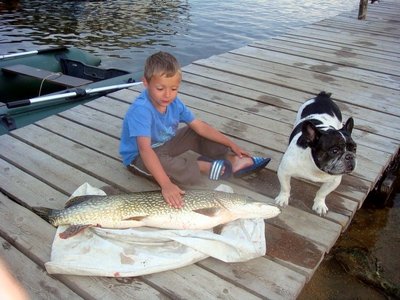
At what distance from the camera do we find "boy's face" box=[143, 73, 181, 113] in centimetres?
314

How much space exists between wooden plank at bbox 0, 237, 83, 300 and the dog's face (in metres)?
1.98

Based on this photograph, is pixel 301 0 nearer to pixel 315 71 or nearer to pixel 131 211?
pixel 315 71

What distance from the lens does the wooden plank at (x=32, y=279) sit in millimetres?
2498

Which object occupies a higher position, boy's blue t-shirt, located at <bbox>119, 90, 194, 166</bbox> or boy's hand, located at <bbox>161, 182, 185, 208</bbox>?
boy's blue t-shirt, located at <bbox>119, 90, 194, 166</bbox>

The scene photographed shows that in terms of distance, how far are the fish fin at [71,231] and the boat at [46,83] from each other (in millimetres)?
2573

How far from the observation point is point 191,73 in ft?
20.8

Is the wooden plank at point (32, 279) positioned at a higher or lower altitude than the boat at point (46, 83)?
lower

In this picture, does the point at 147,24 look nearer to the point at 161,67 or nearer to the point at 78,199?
the point at 161,67

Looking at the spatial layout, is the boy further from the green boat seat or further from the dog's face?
the green boat seat

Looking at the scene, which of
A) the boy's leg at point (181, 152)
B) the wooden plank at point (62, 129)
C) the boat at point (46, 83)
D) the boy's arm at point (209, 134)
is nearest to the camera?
the boy's leg at point (181, 152)

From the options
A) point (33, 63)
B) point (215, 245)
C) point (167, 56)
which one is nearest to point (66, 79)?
point (33, 63)

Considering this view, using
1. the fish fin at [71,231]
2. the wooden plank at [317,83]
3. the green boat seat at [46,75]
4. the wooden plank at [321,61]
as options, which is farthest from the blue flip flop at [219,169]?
the wooden plank at [321,61]

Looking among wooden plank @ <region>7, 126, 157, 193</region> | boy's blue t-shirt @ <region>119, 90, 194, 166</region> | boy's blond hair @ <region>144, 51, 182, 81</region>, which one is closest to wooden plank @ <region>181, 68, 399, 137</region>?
boy's blue t-shirt @ <region>119, 90, 194, 166</region>

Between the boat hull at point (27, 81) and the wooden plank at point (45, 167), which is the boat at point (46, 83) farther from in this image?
the wooden plank at point (45, 167)
